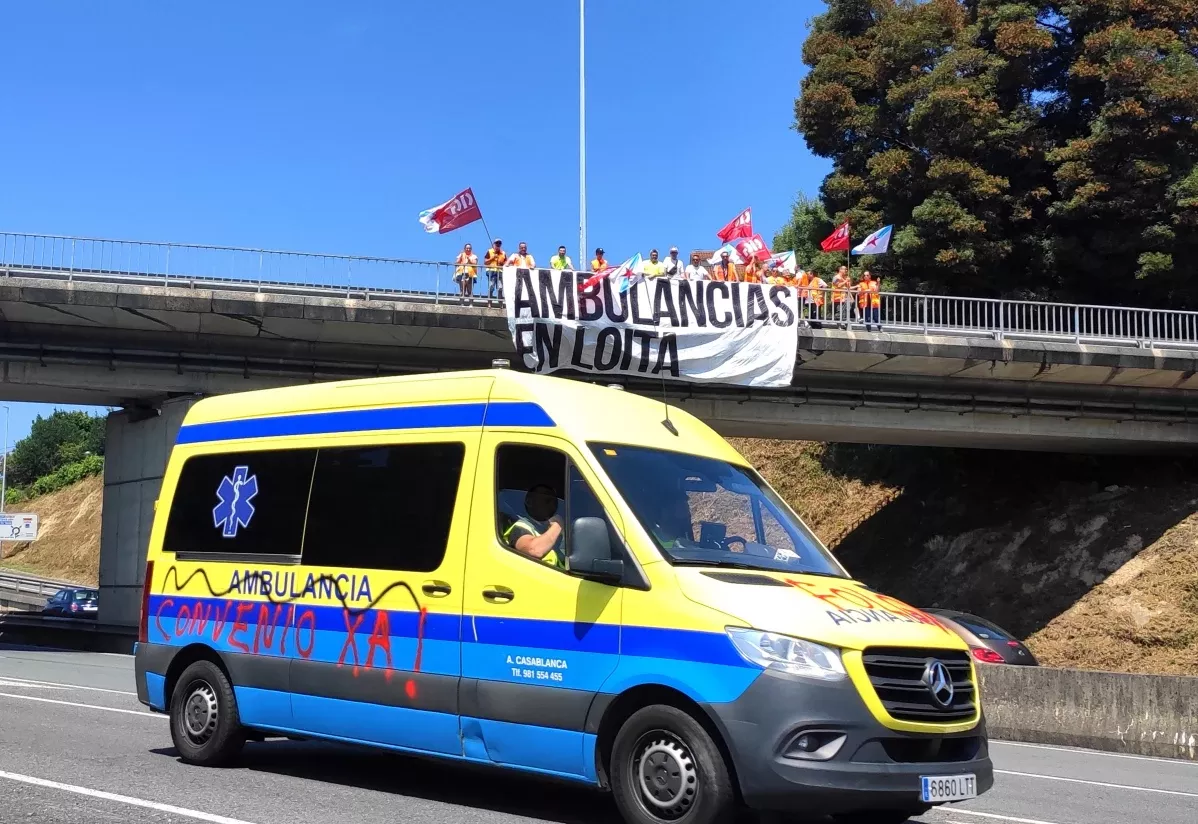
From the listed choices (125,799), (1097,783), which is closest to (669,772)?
(125,799)

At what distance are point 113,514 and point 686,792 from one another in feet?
85.0

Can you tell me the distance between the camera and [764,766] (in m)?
6.38

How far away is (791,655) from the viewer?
6441mm

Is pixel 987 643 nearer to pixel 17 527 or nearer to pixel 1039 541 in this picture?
pixel 1039 541

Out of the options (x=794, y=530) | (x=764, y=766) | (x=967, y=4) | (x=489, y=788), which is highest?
(x=967, y=4)

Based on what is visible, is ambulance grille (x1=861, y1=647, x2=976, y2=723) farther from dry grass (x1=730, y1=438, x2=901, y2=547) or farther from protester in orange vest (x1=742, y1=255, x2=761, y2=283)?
dry grass (x1=730, y1=438, x2=901, y2=547)

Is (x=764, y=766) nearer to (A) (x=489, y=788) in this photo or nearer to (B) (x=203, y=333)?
(A) (x=489, y=788)

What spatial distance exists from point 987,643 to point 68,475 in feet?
295

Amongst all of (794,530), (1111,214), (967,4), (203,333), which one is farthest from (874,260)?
(794,530)

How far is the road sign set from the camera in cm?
6875

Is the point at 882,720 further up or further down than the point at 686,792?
further up

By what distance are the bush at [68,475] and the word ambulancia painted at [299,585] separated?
90.0m

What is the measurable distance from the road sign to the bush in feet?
75.8

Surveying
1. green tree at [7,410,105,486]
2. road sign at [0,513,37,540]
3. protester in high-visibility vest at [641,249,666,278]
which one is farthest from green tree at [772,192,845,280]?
green tree at [7,410,105,486]
